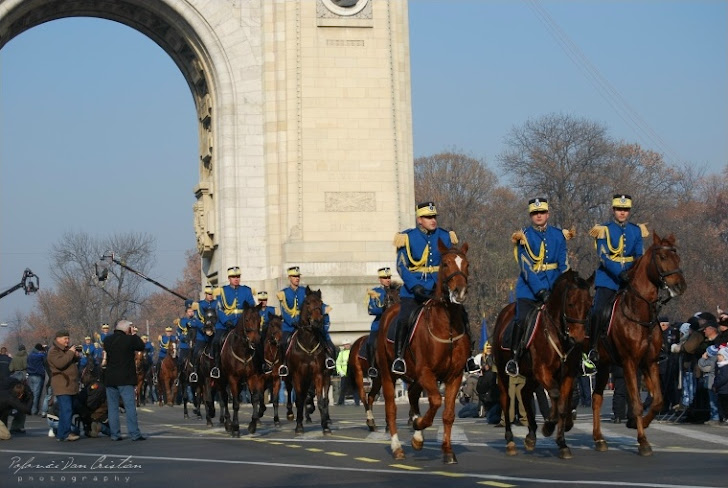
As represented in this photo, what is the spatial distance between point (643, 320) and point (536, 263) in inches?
52.7

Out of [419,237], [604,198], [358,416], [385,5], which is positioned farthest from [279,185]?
[604,198]

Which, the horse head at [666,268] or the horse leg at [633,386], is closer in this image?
the horse head at [666,268]

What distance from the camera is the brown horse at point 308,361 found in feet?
68.4

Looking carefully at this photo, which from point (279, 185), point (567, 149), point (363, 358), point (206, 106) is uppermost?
point (567, 149)

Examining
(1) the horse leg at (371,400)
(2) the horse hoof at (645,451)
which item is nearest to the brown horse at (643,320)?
(2) the horse hoof at (645,451)

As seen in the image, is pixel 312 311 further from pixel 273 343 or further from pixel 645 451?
pixel 645 451

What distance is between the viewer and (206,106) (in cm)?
3844

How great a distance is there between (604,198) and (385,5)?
3007cm

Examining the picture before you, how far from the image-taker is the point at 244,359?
21.5 metres

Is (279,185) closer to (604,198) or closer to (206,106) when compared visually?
(206,106)

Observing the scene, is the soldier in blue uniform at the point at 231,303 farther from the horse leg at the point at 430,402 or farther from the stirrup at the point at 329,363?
the horse leg at the point at 430,402

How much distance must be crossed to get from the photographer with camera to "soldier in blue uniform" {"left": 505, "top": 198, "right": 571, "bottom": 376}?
28.5 ft

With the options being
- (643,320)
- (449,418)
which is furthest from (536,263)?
(449,418)

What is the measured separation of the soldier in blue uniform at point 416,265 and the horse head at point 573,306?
1412 mm
